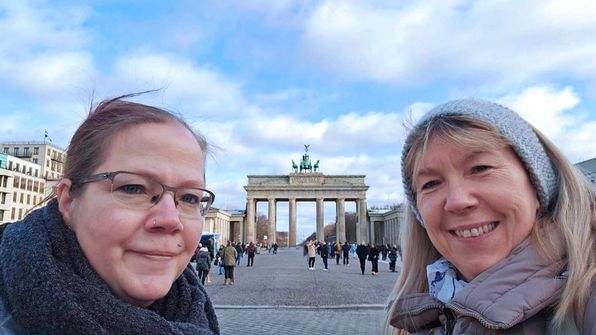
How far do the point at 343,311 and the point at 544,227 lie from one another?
11.1 metres

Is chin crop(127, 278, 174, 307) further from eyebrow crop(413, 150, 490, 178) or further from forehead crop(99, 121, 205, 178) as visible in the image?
eyebrow crop(413, 150, 490, 178)

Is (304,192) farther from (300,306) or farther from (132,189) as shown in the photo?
(132,189)

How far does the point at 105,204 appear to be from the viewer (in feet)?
5.27

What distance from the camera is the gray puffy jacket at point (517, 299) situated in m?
1.60

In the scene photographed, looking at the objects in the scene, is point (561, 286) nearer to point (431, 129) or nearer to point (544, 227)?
point (544, 227)

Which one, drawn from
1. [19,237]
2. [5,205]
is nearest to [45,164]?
[5,205]

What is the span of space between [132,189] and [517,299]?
1434 millimetres

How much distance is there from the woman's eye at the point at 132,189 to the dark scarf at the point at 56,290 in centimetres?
23

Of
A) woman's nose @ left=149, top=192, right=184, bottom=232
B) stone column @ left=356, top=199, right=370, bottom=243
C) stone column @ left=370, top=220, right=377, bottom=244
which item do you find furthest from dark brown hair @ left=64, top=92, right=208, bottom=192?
stone column @ left=370, top=220, right=377, bottom=244

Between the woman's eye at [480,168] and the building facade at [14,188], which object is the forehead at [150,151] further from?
the building facade at [14,188]

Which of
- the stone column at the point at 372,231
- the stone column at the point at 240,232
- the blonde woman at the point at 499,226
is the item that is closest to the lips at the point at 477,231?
the blonde woman at the point at 499,226

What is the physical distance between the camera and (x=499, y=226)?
1.87 meters

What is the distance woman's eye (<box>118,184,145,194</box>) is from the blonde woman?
1198 mm

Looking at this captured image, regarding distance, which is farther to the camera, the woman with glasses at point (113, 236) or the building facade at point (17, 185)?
the building facade at point (17, 185)
